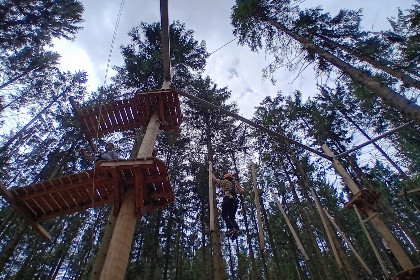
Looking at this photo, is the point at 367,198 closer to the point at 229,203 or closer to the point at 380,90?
the point at 380,90

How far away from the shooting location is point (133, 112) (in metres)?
6.82

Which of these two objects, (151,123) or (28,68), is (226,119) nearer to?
(151,123)

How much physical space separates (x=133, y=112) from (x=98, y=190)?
2.38 m

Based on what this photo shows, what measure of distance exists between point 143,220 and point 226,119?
Result: 32.9 feet

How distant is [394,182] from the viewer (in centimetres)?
2598

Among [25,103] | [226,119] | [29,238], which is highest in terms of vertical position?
[25,103]

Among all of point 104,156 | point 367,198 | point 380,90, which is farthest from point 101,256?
point 380,90

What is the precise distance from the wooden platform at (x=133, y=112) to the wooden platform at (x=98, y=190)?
192 centimetres

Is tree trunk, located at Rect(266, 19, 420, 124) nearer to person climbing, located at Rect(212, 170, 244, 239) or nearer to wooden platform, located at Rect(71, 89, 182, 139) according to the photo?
person climbing, located at Rect(212, 170, 244, 239)

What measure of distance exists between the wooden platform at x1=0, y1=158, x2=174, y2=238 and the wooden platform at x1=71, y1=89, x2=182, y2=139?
1919 mm

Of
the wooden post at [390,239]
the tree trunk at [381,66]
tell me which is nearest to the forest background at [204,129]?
the tree trunk at [381,66]

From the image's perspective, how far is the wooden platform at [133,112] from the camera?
653cm

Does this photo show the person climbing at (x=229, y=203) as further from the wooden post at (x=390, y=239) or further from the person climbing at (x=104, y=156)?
the wooden post at (x=390, y=239)

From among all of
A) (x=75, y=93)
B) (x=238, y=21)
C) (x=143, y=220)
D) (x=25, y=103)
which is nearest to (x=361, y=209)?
(x=238, y=21)
